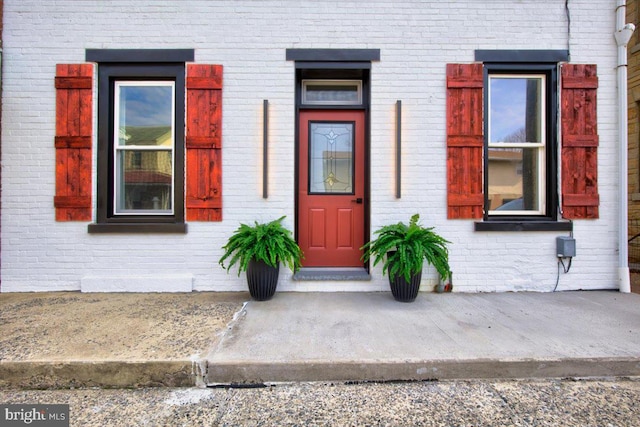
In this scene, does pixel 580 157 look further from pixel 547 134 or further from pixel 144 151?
pixel 144 151

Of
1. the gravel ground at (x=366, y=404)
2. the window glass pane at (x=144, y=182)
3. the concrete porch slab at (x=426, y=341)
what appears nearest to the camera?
the gravel ground at (x=366, y=404)

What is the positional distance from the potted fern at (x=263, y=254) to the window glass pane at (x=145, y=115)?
1931 millimetres

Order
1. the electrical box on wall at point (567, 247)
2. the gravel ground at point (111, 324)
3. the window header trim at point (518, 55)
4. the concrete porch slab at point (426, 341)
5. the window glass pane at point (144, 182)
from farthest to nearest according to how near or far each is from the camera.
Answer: the window glass pane at point (144, 182), the window header trim at point (518, 55), the electrical box on wall at point (567, 247), the gravel ground at point (111, 324), the concrete porch slab at point (426, 341)

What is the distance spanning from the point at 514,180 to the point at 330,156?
2.74 m

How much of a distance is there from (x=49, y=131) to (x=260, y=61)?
3.05 metres

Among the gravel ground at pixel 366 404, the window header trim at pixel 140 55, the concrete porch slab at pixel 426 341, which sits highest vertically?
the window header trim at pixel 140 55

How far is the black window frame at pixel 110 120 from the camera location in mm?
4133

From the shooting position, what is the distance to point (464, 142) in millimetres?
4168

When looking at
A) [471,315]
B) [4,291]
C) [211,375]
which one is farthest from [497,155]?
[4,291]

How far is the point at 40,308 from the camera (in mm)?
3455

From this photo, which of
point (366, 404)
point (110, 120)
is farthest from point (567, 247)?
point (110, 120)

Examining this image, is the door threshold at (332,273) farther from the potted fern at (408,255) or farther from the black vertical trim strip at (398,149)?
the black vertical trim strip at (398,149)

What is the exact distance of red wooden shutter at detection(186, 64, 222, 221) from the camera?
4137 mm
